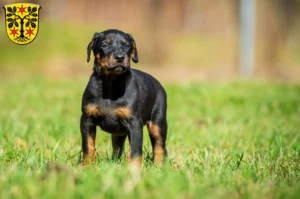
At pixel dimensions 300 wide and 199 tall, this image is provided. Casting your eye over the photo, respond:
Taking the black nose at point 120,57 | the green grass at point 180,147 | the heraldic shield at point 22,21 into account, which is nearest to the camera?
the green grass at point 180,147

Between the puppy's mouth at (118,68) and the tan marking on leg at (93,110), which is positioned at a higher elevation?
the puppy's mouth at (118,68)

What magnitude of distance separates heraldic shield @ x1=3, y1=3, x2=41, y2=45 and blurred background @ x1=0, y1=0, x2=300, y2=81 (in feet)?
32.8

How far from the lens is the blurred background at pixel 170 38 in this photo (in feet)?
55.3

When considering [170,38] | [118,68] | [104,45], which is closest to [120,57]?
[118,68]

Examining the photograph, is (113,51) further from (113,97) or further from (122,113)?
(122,113)

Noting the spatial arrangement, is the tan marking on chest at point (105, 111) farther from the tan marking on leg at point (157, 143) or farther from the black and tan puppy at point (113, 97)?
the tan marking on leg at point (157, 143)

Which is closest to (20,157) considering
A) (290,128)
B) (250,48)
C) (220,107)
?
(290,128)

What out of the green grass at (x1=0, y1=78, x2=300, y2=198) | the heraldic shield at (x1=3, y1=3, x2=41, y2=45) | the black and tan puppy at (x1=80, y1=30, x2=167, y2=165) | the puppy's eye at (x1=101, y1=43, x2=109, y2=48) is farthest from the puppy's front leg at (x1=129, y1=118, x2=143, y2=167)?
the heraldic shield at (x1=3, y1=3, x2=41, y2=45)

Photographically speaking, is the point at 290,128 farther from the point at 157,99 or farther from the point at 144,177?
the point at 144,177

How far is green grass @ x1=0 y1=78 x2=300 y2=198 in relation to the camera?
265 cm

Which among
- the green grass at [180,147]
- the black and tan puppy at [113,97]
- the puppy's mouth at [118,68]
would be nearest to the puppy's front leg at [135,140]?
the black and tan puppy at [113,97]

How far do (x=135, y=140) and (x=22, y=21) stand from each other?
5.34 ft

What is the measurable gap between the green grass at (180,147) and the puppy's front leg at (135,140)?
0.68ft

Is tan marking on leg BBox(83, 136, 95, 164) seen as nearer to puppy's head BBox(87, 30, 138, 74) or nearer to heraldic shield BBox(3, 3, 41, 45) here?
puppy's head BBox(87, 30, 138, 74)
